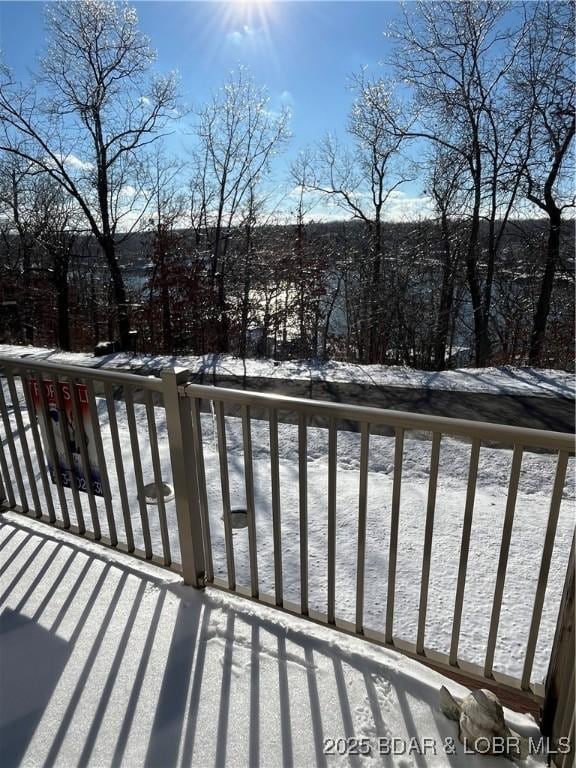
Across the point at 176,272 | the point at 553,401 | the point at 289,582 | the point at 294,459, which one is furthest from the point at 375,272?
the point at 289,582

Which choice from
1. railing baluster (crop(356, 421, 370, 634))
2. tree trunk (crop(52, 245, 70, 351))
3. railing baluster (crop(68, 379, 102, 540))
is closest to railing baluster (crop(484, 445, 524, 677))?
railing baluster (crop(356, 421, 370, 634))

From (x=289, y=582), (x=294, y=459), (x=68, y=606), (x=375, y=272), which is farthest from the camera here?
(x=375, y=272)

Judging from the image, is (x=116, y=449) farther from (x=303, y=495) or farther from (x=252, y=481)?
(x=303, y=495)

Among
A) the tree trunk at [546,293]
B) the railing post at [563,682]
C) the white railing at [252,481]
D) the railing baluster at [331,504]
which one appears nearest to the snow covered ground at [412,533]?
the white railing at [252,481]

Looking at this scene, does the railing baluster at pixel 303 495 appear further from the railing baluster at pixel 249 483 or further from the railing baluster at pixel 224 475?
the railing baluster at pixel 224 475

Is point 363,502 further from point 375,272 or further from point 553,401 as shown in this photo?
point 375,272

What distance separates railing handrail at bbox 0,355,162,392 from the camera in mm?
1813

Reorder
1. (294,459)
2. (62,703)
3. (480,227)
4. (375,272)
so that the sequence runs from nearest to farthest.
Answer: (62,703), (294,459), (480,227), (375,272)

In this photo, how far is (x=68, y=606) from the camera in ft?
6.14

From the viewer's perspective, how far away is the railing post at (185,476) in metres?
1.78

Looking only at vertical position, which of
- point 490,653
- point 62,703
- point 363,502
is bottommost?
point 62,703

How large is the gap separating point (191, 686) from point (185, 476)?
727 mm

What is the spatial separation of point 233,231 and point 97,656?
43.3 feet

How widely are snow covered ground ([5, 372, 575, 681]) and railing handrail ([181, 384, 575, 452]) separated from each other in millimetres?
1113
